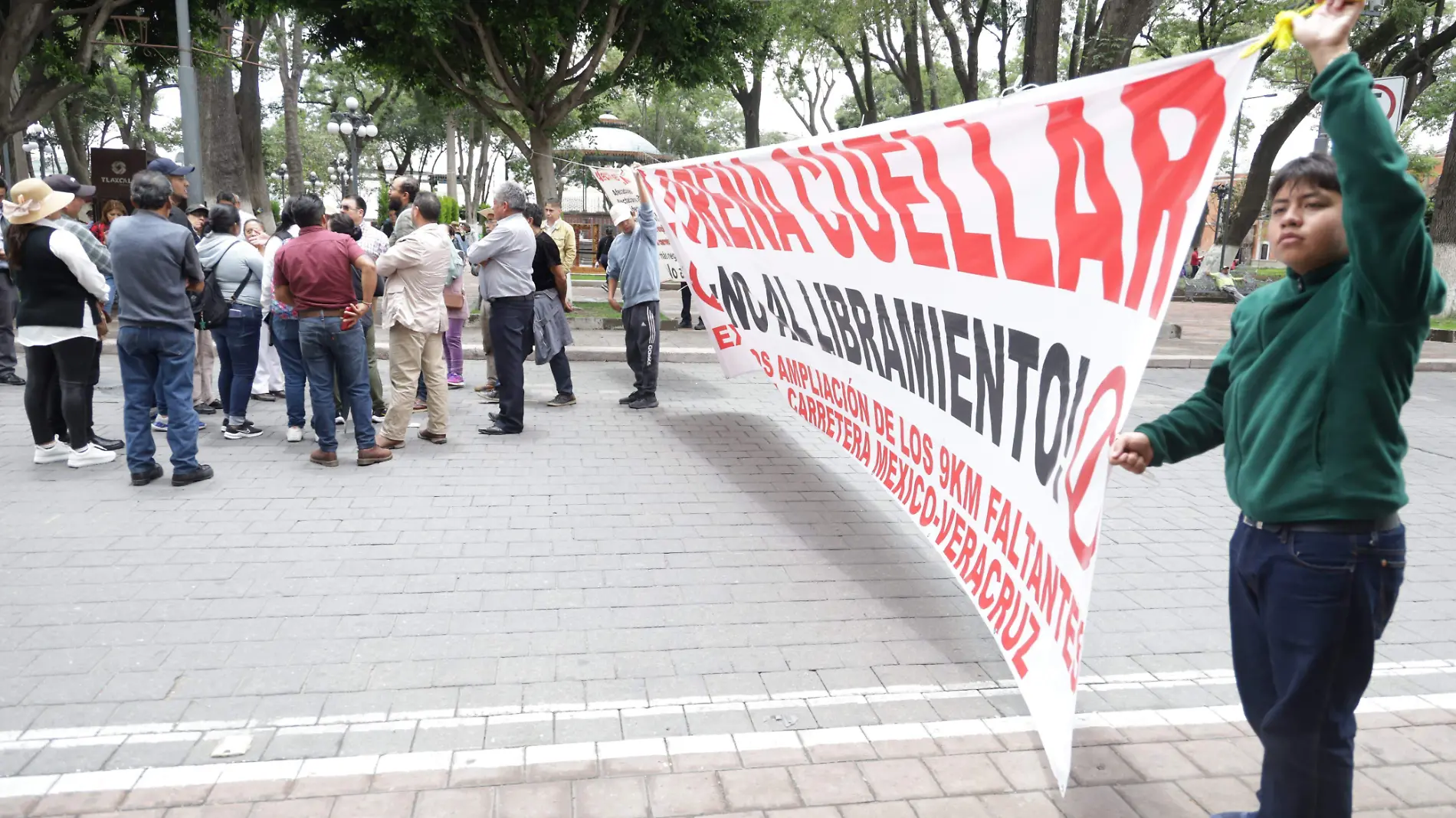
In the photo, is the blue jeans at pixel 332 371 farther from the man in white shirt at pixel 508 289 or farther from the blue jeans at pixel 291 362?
the man in white shirt at pixel 508 289

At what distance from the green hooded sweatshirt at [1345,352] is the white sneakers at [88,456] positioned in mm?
6738

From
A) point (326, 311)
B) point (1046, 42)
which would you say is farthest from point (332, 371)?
point (1046, 42)

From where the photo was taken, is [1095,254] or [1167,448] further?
[1095,254]

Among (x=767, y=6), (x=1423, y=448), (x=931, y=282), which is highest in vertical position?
(x=767, y=6)

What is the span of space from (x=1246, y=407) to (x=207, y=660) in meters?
3.68

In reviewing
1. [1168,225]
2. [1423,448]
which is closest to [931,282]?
[1168,225]

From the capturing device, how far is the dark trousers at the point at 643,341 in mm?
8977

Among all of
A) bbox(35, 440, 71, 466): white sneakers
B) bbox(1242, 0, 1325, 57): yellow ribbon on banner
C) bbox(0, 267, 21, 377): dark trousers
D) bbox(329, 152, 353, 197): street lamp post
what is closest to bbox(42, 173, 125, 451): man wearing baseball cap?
bbox(35, 440, 71, 466): white sneakers

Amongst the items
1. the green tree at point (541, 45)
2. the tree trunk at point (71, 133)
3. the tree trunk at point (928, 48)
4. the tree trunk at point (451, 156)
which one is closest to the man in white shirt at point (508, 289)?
the green tree at point (541, 45)

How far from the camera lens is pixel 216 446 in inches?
285

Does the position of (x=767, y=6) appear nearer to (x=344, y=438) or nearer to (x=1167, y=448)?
(x=344, y=438)

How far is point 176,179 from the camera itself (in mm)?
7703

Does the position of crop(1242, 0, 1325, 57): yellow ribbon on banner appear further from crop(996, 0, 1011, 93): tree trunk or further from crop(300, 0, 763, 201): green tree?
crop(996, 0, 1011, 93): tree trunk

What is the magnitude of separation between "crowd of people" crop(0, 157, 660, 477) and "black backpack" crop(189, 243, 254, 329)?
1 cm
